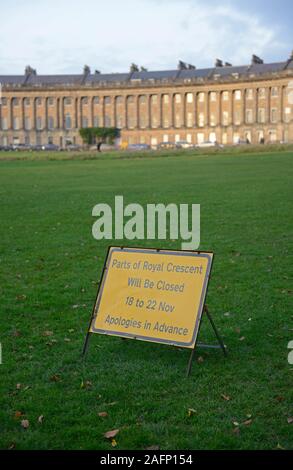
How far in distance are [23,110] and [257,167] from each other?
86249 millimetres

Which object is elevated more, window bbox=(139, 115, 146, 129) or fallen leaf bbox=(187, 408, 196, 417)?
window bbox=(139, 115, 146, 129)

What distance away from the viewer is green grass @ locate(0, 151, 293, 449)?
5.95 metres

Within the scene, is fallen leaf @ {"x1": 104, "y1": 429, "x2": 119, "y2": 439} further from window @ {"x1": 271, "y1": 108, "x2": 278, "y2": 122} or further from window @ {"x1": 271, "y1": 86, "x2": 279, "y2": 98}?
window @ {"x1": 271, "y1": 86, "x2": 279, "y2": 98}

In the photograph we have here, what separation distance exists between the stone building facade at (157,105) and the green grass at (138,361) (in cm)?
9119

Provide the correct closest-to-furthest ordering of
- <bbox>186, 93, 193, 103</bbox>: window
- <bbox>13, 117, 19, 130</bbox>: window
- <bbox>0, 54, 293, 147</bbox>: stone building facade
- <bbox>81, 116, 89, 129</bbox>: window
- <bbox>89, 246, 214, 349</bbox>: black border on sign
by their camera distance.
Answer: <bbox>89, 246, 214, 349</bbox>: black border on sign → <bbox>0, 54, 293, 147</bbox>: stone building facade → <bbox>186, 93, 193, 103</bbox>: window → <bbox>81, 116, 89, 129</bbox>: window → <bbox>13, 117, 19, 130</bbox>: window

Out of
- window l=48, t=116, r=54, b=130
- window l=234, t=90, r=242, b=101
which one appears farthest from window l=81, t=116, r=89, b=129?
window l=234, t=90, r=242, b=101

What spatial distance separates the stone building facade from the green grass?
91189 mm

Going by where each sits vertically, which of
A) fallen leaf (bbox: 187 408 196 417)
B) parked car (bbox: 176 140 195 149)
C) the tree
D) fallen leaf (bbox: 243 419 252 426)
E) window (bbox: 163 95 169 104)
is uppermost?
window (bbox: 163 95 169 104)

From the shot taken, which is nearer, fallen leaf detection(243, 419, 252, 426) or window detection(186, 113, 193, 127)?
fallen leaf detection(243, 419, 252, 426)

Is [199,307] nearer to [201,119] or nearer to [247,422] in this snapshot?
[247,422]

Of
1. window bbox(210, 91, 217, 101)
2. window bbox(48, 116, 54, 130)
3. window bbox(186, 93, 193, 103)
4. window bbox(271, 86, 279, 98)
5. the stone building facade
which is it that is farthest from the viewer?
window bbox(48, 116, 54, 130)

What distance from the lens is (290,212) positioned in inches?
751

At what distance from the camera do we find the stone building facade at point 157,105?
10406cm

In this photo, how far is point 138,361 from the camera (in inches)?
303
